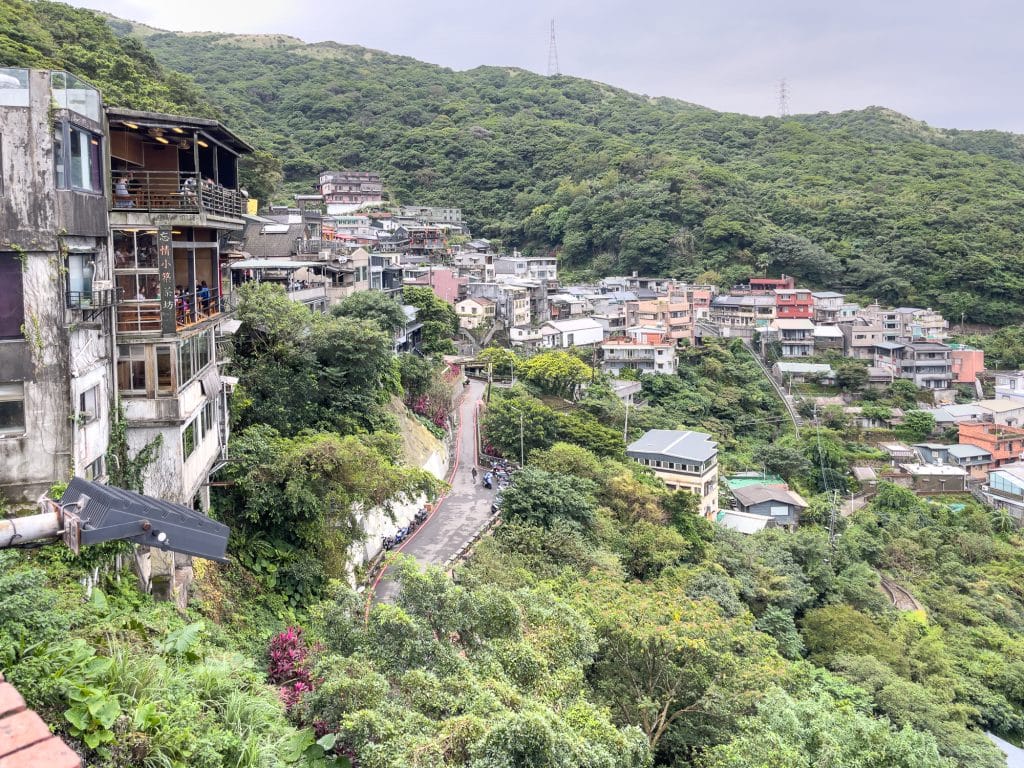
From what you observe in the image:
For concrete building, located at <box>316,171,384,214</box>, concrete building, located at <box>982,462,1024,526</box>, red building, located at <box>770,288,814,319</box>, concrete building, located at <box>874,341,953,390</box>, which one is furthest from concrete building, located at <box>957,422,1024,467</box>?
concrete building, located at <box>316,171,384,214</box>

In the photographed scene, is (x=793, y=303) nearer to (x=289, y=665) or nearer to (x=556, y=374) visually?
(x=556, y=374)

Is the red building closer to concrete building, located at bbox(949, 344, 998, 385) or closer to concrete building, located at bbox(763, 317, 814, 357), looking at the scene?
concrete building, located at bbox(763, 317, 814, 357)

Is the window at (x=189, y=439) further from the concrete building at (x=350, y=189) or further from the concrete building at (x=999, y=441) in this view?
the concrete building at (x=350, y=189)

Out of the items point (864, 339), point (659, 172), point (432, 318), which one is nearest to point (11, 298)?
point (432, 318)

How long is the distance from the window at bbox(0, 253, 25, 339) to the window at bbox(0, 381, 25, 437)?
2.14ft

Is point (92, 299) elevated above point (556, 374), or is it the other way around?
point (92, 299)

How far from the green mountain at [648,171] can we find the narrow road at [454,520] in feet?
65.9

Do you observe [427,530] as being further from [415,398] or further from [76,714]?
[76,714]

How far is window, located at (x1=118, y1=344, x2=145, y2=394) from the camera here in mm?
11852

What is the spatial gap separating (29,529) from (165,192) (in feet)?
21.4

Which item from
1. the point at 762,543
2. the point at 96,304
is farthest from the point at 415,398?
the point at 96,304

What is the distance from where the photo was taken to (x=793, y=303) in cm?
6228

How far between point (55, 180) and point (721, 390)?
4651 centimetres

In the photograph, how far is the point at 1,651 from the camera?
660cm
